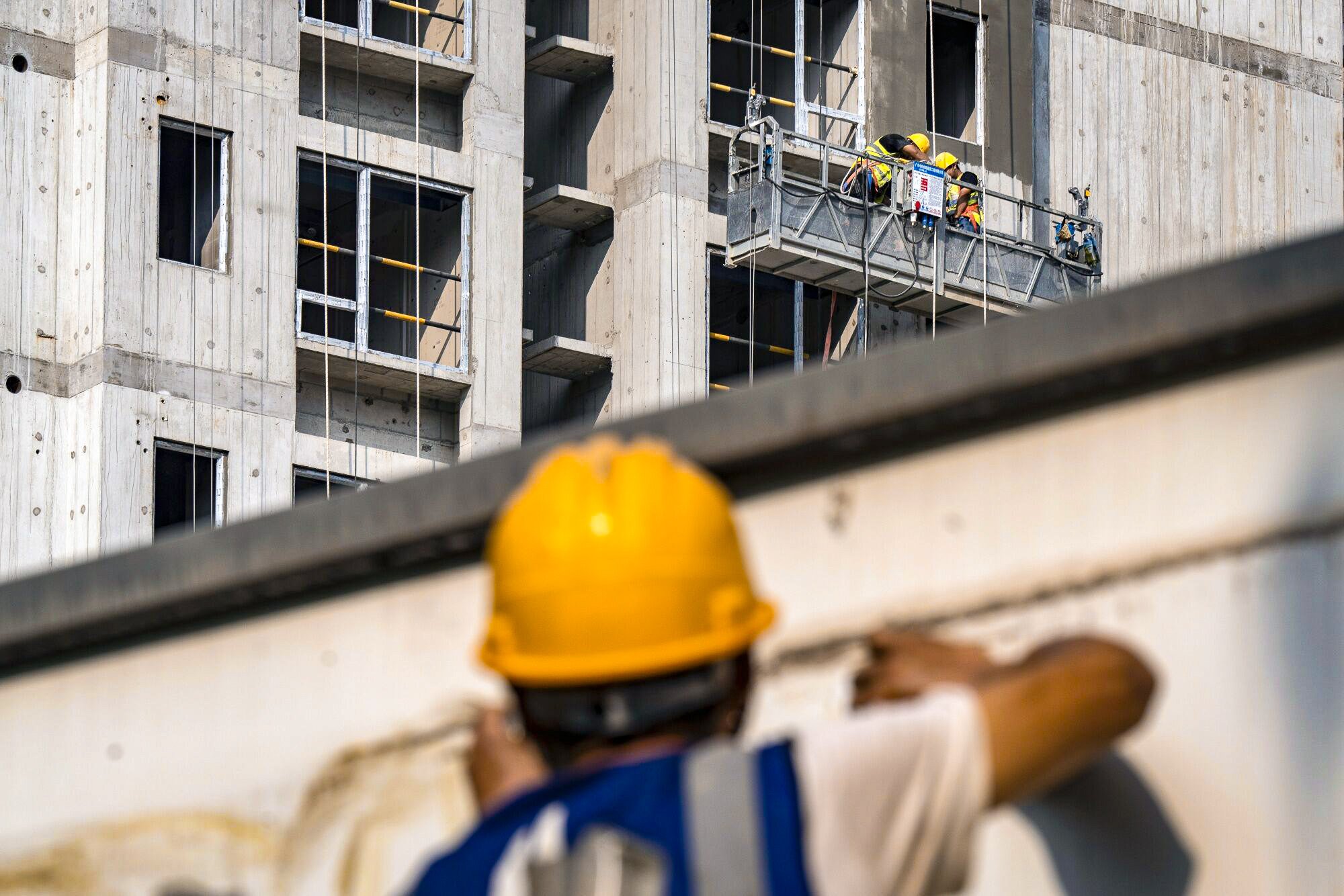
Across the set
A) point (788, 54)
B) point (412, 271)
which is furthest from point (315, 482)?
point (788, 54)

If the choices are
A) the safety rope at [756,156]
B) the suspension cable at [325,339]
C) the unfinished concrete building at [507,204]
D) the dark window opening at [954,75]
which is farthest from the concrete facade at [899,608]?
the dark window opening at [954,75]

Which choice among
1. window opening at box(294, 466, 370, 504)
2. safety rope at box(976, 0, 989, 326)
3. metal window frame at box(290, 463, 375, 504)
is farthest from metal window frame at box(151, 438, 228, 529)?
safety rope at box(976, 0, 989, 326)

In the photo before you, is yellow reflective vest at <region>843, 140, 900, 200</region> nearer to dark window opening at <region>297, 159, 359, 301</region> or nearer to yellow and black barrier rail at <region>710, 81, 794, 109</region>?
yellow and black barrier rail at <region>710, 81, 794, 109</region>

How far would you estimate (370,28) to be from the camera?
2998cm

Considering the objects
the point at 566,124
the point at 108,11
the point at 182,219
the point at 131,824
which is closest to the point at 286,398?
the point at 182,219

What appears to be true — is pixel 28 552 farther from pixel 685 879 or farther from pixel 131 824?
pixel 685 879

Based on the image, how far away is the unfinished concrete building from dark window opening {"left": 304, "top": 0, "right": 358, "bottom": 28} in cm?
5

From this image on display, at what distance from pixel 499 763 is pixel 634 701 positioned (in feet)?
2.50

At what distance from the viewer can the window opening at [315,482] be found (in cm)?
2822

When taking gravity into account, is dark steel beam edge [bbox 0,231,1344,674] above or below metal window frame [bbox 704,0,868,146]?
below

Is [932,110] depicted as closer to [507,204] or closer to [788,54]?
[788,54]

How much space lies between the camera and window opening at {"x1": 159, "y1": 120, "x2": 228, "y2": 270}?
91.6 feet

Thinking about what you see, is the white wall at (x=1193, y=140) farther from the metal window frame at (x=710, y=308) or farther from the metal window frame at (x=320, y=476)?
the metal window frame at (x=320, y=476)

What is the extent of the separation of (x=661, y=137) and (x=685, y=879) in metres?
28.5
